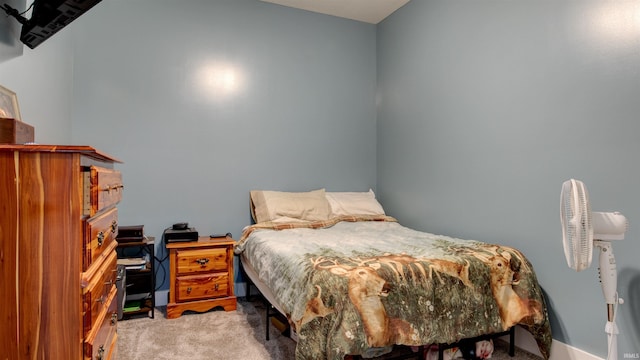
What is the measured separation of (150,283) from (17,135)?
195 cm

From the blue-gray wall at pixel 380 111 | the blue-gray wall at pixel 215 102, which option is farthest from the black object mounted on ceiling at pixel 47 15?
the blue-gray wall at pixel 215 102

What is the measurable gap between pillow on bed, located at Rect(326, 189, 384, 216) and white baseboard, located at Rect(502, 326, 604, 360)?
161cm

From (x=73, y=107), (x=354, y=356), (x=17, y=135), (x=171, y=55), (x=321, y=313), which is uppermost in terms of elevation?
(x=171, y=55)

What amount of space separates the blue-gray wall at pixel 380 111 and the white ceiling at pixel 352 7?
9cm

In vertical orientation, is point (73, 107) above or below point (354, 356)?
above

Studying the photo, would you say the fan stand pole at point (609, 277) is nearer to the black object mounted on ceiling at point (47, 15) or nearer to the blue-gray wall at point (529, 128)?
Result: the blue-gray wall at point (529, 128)

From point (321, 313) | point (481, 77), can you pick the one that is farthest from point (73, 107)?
point (481, 77)

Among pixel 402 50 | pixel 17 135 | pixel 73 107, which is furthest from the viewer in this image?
pixel 402 50

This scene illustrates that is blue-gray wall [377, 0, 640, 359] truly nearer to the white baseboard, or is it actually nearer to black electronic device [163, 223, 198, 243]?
the white baseboard

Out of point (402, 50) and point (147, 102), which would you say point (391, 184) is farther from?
point (147, 102)

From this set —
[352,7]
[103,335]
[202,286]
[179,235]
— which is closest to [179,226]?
[179,235]

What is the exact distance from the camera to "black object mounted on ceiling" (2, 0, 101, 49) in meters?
1.67

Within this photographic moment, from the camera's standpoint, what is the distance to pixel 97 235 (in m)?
1.37

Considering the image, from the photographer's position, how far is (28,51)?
2.02m
